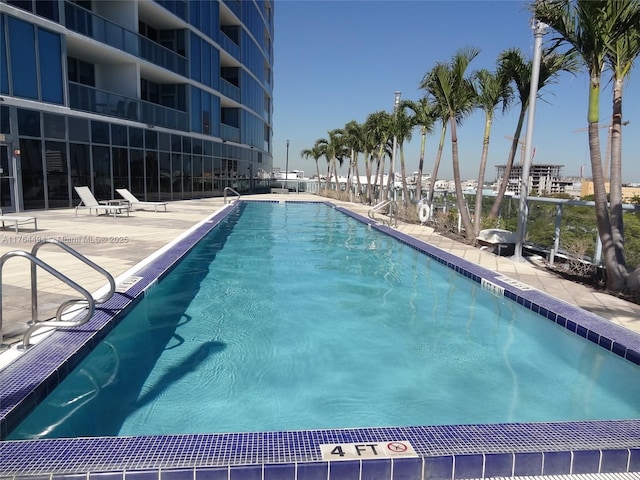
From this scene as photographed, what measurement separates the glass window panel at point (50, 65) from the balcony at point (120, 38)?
1.12 m

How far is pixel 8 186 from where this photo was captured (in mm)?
13234

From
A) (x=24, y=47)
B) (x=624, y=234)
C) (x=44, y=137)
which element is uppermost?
(x=24, y=47)

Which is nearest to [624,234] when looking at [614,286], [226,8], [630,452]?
[614,286]

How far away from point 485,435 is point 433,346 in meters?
2.48

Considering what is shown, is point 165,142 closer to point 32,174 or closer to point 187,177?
point 187,177

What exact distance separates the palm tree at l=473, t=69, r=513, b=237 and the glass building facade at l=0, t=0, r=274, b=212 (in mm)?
12809

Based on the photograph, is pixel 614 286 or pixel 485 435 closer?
pixel 485 435

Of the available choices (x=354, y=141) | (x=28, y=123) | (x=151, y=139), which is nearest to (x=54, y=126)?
(x=28, y=123)

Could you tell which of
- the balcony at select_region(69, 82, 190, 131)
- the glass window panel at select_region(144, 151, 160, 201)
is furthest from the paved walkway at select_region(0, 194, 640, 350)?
the glass window panel at select_region(144, 151, 160, 201)

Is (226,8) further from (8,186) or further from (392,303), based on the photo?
(392,303)

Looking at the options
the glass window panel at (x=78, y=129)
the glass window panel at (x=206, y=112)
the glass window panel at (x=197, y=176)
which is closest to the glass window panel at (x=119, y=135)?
the glass window panel at (x=78, y=129)

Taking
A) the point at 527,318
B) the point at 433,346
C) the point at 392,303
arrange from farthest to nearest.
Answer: the point at 392,303
the point at 527,318
the point at 433,346

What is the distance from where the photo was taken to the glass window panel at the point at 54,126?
46.9 feet

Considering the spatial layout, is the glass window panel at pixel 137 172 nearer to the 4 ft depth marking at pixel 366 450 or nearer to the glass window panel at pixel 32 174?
the glass window panel at pixel 32 174
